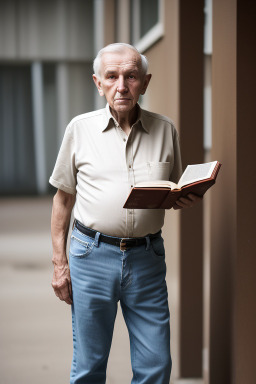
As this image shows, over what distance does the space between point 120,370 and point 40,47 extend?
43.6 ft

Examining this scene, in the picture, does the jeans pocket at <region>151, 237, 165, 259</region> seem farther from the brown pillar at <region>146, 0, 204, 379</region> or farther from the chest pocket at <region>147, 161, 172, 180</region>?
the brown pillar at <region>146, 0, 204, 379</region>

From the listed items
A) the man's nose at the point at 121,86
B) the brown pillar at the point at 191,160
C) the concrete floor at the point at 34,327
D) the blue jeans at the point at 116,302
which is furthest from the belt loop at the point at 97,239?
the concrete floor at the point at 34,327

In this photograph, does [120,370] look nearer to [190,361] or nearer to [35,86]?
[190,361]

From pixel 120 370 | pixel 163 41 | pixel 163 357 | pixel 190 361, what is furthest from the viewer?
pixel 163 41

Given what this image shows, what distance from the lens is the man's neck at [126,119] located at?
2.45 meters

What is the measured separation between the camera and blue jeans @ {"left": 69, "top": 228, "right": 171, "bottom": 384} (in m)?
2.41

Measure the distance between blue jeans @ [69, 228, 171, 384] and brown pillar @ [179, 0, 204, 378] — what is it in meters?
1.22

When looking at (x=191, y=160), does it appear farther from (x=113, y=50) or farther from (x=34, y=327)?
(x=34, y=327)

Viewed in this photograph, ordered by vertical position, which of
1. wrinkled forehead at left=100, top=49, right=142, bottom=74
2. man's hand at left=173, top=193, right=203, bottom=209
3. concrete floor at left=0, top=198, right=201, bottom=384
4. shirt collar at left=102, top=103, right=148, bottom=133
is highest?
wrinkled forehead at left=100, top=49, right=142, bottom=74

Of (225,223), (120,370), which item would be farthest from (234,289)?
(120,370)

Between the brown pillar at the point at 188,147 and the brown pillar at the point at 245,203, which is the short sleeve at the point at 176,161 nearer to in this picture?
the brown pillar at the point at 245,203

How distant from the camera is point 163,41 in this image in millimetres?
5629

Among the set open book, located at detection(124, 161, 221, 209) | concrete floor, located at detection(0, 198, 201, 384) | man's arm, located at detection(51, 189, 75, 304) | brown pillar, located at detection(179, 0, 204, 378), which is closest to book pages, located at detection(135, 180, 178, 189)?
open book, located at detection(124, 161, 221, 209)

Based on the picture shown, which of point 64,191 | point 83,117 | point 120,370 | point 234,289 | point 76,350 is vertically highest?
point 83,117
